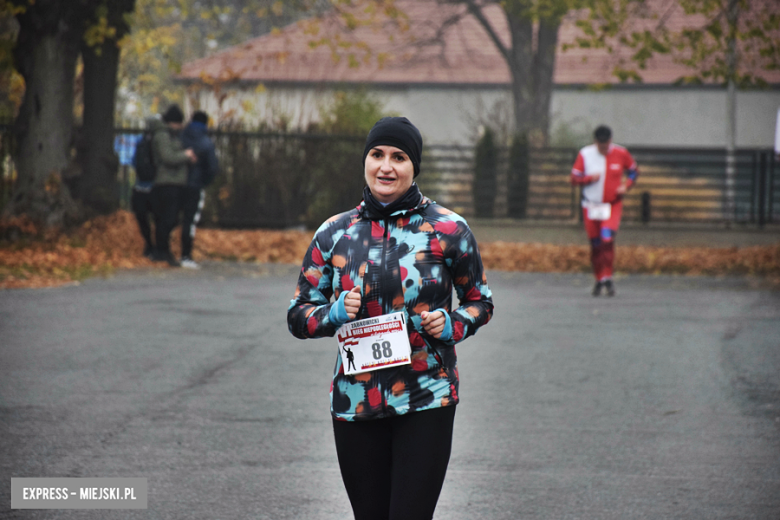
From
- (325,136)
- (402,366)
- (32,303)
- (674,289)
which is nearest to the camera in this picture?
(402,366)

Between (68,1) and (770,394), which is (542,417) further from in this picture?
(68,1)

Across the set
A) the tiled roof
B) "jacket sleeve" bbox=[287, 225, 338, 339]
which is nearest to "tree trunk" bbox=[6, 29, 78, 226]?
"jacket sleeve" bbox=[287, 225, 338, 339]

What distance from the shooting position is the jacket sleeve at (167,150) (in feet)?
46.4

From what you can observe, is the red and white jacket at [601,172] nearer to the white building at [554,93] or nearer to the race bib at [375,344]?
the race bib at [375,344]

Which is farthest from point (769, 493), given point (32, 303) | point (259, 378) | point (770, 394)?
point (32, 303)

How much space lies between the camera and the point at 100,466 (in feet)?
16.9

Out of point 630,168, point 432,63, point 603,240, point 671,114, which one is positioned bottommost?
point 603,240

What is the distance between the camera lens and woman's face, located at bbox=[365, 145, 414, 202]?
3258 millimetres

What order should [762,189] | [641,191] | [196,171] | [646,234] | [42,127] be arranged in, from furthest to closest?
[641,191] → [762,189] → [646,234] → [42,127] → [196,171]

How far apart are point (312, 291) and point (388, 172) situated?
17.9 inches

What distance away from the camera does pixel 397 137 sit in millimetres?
3293

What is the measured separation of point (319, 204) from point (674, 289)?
8628 mm

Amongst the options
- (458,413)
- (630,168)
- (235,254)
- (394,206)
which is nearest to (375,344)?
(394,206)

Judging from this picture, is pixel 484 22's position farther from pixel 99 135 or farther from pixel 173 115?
pixel 173 115
